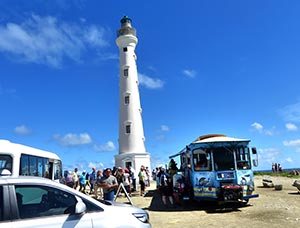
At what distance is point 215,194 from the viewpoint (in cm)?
1316

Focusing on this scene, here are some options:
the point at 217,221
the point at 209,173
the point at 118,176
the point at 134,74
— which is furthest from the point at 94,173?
the point at 134,74

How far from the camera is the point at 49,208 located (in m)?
5.13

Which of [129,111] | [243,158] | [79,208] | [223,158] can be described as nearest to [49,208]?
[79,208]

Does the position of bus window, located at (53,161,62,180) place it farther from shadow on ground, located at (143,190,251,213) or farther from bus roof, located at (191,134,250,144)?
bus roof, located at (191,134,250,144)

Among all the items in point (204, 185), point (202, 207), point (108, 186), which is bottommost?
point (202, 207)

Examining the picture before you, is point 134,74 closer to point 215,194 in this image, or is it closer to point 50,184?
point 215,194

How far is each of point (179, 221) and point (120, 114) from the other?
75.4ft

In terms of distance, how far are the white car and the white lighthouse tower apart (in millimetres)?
25844

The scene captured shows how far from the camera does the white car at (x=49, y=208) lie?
4.70 metres

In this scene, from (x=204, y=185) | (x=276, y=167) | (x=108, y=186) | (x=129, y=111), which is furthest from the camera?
(x=276, y=167)

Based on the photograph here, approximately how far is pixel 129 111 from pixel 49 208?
28022 mm

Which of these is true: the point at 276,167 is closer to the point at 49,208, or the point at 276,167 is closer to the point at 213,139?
the point at 213,139

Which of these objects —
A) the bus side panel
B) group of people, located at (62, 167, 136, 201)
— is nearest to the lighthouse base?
group of people, located at (62, 167, 136, 201)

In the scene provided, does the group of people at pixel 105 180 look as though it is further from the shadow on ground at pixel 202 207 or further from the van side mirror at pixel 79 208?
the van side mirror at pixel 79 208
